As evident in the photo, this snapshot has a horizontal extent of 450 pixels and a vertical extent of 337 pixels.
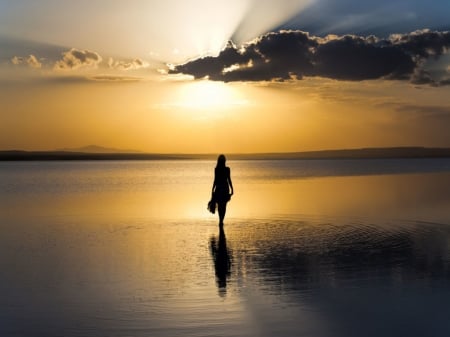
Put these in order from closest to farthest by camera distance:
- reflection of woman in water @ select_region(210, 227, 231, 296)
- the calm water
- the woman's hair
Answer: the calm water < reflection of woman in water @ select_region(210, 227, 231, 296) < the woman's hair

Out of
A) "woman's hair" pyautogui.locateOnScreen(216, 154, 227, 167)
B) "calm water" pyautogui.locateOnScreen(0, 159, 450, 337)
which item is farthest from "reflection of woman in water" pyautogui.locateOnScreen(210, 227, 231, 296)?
"woman's hair" pyautogui.locateOnScreen(216, 154, 227, 167)

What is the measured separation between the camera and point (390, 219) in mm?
20078

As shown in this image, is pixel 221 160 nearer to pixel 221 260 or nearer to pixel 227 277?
pixel 221 260

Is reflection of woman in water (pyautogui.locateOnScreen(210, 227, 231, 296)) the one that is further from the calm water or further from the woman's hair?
the woman's hair

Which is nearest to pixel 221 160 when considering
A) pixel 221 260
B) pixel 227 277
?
pixel 221 260

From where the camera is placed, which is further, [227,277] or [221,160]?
[221,160]

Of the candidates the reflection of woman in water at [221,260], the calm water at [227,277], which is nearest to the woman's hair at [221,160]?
the calm water at [227,277]

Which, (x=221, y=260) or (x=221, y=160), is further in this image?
(x=221, y=160)

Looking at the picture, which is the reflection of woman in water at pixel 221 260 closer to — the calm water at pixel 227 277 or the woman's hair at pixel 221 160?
the calm water at pixel 227 277

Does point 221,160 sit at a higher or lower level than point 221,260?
higher

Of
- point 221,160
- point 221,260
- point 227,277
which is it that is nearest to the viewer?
point 227,277

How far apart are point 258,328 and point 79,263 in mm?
5787

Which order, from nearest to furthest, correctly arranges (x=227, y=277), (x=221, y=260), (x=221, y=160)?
(x=227, y=277) < (x=221, y=260) < (x=221, y=160)

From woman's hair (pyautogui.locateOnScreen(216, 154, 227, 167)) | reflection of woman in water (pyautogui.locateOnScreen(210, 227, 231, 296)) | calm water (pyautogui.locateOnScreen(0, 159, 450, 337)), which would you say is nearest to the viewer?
calm water (pyautogui.locateOnScreen(0, 159, 450, 337))
